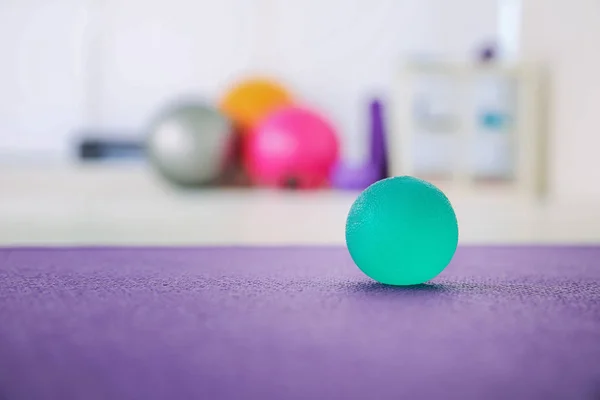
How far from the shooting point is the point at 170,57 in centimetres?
530

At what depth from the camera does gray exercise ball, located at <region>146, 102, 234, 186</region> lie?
3.18 meters

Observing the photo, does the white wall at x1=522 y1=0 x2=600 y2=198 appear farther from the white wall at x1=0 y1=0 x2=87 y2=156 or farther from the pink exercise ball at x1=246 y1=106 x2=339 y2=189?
the white wall at x1=0 y1=0 x2=87 y2=156

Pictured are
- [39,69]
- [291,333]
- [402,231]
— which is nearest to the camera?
[291,333]

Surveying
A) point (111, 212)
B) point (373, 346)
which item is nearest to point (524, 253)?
point (373, 346)

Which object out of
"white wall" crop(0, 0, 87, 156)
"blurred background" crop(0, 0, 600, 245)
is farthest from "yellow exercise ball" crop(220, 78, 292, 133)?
"white wall" crop(0, 0, 87, 156)

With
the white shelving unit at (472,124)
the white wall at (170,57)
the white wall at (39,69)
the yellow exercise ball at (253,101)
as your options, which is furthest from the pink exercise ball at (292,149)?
the white wall at (39,69)

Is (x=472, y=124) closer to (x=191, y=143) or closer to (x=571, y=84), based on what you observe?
(x=571, y=84)

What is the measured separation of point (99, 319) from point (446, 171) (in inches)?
178

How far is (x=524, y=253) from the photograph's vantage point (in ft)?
5.41

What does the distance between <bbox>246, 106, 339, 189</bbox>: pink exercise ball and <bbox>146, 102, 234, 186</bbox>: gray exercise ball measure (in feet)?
0.54

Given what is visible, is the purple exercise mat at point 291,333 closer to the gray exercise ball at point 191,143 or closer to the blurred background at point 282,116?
the blurred background at point 282,116

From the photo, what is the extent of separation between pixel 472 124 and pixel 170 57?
2.53 m

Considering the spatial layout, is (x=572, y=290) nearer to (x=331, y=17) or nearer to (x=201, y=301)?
(x=201, y=301)

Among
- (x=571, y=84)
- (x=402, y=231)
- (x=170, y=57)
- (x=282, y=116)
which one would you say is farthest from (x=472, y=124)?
(x=402, y=231)
